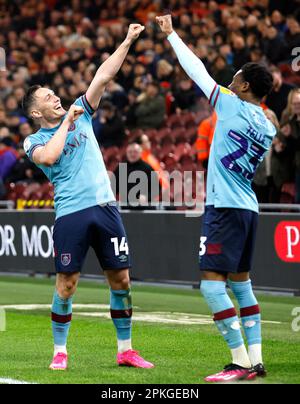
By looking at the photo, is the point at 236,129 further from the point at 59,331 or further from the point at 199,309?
the point at 199,309

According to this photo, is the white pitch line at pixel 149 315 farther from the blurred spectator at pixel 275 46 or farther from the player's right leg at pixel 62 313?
the blurred spectator at pixel 275 46

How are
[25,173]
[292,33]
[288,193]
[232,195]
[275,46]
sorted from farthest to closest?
[25,173], [275,46], [292,33], [288,193], [232,195]

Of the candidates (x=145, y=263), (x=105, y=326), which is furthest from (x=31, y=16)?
(x=105, y=326)

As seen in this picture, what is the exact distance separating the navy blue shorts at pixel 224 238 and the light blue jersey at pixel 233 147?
0.23 feet

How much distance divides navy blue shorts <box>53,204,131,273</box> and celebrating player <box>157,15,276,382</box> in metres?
0.99

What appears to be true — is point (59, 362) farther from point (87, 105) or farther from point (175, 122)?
point (175, 122)

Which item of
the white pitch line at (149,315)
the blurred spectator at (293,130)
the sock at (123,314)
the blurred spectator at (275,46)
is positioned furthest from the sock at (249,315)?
the blurred spectator at (275,46)

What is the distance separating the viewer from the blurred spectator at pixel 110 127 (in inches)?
814

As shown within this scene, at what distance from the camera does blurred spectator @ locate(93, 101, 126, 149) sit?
2067 cm

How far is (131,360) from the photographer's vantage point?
891cm

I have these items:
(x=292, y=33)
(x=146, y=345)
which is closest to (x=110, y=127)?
(x=292, y=33)

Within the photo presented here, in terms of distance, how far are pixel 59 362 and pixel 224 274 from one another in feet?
5.43

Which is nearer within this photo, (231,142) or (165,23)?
(231,142)

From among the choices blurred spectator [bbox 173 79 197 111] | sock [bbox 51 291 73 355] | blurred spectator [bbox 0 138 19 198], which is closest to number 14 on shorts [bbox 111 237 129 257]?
sock [bbox 51 291 73 355]
